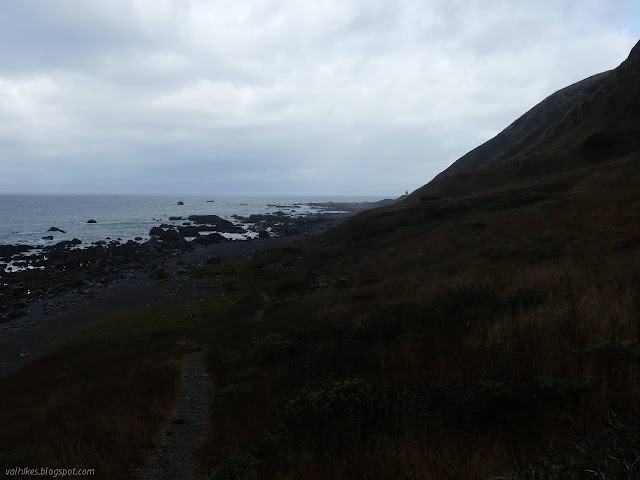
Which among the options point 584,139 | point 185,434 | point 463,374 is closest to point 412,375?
point 463,374

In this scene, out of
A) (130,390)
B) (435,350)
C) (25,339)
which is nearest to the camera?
(435,350)

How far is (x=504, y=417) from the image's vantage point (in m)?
5.41

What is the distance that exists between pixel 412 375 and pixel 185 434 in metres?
5.48

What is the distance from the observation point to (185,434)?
898 cm

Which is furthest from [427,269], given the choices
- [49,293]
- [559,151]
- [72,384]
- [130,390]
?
[49,293]

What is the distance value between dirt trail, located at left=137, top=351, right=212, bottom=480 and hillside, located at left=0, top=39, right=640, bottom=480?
0.84 ft

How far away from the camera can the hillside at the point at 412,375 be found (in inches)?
190

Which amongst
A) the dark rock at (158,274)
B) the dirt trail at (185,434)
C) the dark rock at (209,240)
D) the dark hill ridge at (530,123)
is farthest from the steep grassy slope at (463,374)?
the dark hill ridge at (530,123)

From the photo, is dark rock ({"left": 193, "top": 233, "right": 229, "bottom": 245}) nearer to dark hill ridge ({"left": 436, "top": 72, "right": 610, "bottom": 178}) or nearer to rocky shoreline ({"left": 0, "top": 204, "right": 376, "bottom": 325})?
rocky shoreline ({"left": 0, "top": 204, "right": 376, "bottom": 325})

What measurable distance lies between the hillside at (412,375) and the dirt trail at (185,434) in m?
0.26

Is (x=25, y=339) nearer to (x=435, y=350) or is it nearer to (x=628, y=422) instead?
(x=435, y=350)

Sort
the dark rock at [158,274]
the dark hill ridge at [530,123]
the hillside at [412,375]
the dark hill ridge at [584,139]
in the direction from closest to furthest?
1. the hillside at [412,375]
2. the dark hill ridge at [584,139]
3. the dark rock at [158,274]
4. the dark hill ridge at [530,123]

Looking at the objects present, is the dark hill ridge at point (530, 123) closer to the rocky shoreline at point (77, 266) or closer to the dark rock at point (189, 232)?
the rocky shoreline at point (77, 266)

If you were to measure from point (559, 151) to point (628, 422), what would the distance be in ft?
181
